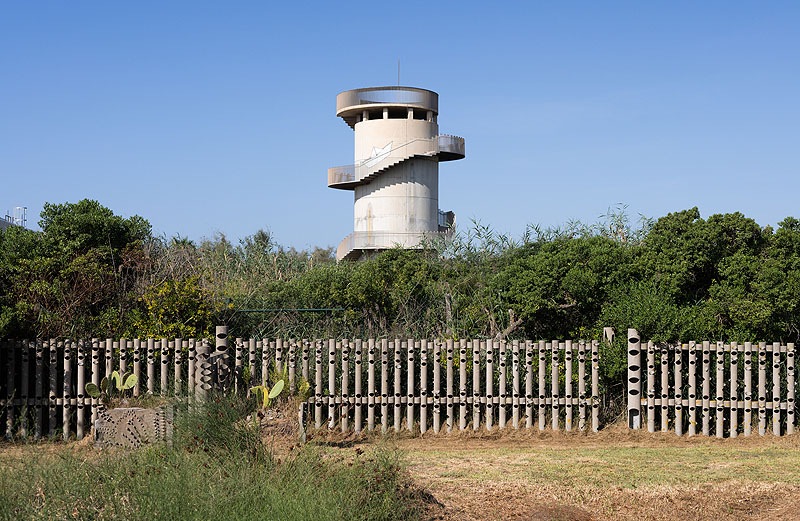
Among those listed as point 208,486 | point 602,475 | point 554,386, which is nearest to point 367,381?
point 554,386

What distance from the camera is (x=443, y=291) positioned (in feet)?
48.5

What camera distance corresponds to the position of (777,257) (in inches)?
496

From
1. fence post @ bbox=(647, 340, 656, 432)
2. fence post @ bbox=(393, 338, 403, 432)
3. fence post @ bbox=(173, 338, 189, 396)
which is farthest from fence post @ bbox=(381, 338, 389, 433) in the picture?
fence post @ bbox=(647, 340, 656, 432)

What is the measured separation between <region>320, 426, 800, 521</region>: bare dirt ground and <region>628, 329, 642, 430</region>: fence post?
0.21 meters

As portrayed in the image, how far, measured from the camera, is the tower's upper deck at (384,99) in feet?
109

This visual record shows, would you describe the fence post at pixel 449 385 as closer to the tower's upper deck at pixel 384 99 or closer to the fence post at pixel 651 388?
the fence post at pixel 651 388

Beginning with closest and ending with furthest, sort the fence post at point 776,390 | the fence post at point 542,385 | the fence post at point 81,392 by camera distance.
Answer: the fence post at point 776,390 < the fence post at point 542,385 < the fence post at point 81,392

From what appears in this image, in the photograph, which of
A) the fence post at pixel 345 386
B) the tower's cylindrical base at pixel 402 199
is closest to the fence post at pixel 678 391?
the fence post at pixel 345 386

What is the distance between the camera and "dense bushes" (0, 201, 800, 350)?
12195 millimetres

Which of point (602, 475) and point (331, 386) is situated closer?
point (602, 475)

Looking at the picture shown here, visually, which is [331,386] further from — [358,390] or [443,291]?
[443,291]

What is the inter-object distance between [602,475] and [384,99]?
2631 centimetres

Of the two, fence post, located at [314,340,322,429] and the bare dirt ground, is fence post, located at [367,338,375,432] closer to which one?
the bare dirt ground

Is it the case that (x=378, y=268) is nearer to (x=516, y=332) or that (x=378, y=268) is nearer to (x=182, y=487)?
(x=516, y=332)
